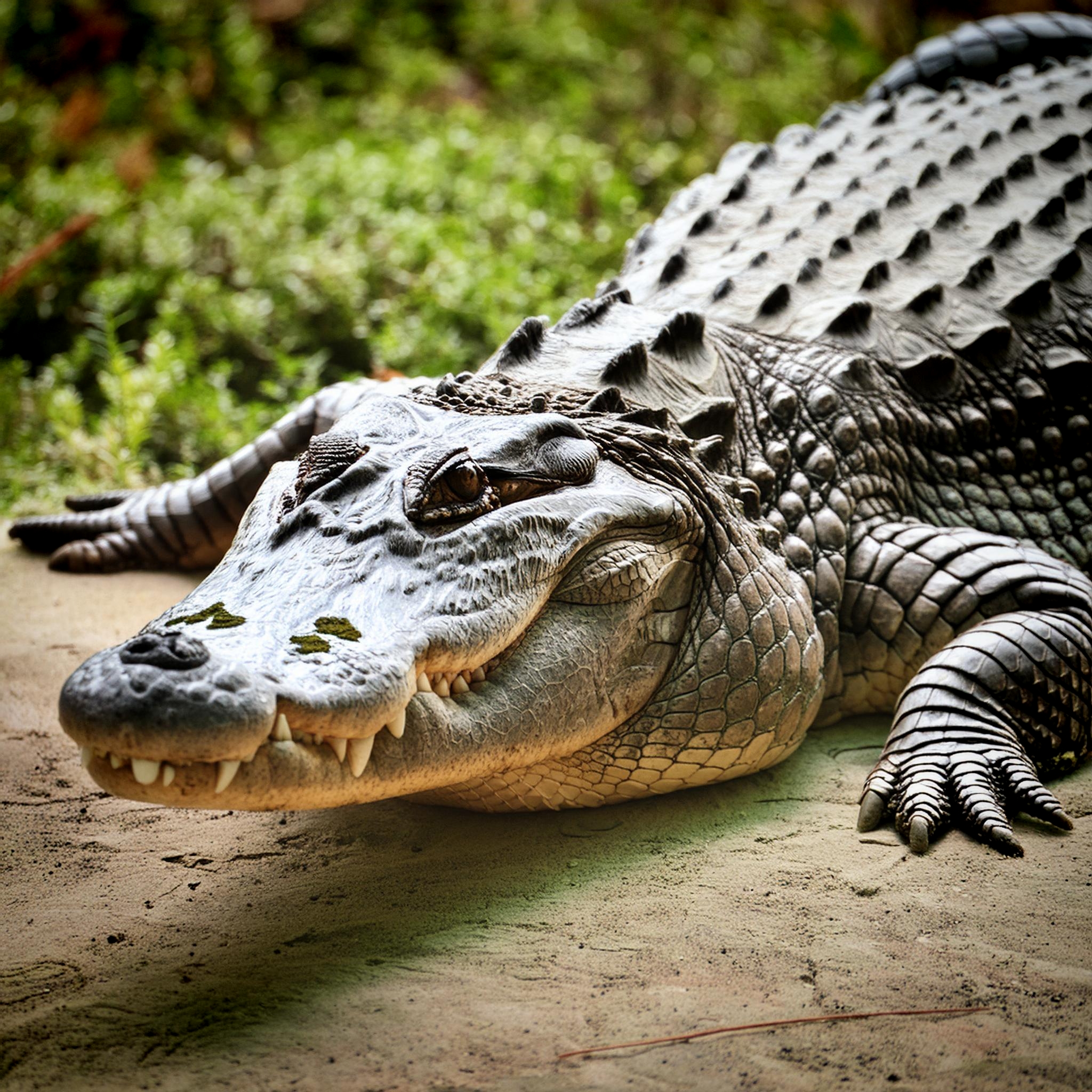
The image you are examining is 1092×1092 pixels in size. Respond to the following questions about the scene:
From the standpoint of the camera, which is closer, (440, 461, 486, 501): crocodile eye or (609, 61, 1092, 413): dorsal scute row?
(440, 461, 486, 501): crocodile eye

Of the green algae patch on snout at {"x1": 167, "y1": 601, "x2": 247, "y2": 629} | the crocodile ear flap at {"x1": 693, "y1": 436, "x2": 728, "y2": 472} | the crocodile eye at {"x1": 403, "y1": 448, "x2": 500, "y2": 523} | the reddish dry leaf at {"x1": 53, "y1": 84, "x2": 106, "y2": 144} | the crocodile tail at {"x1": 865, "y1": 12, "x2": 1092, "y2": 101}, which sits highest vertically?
Answer: the crocodile tail at {"x1": 865, "y1": 12, "x2": 1092, "y2": 101}

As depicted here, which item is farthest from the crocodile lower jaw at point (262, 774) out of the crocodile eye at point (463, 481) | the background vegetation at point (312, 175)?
the background vegetation at point (312, 175)

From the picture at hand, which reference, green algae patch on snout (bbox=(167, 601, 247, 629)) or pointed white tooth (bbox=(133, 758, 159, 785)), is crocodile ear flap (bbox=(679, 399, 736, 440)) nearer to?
green algae patch on snout (bbox=(167, 601, 247, 629))

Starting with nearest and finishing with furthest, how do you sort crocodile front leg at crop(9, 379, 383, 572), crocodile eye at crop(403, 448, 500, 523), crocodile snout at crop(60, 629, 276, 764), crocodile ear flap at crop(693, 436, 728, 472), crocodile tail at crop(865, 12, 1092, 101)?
crocodile snout at crop(60, 629, 276, 764), crocodile eye at crop(403, 448, 500, 523), crocodile ear flap at crop(693, 436, 728, 472), crocodile front leg at crop(9, 379, 383, 572), crocodile tail at crop(865, 12, 1092, 101)

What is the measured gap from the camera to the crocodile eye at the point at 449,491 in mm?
2256

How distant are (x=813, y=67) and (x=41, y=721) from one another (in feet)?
30.1

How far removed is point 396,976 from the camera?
199 centimetres

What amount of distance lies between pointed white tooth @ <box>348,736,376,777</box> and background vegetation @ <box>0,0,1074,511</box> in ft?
10.7

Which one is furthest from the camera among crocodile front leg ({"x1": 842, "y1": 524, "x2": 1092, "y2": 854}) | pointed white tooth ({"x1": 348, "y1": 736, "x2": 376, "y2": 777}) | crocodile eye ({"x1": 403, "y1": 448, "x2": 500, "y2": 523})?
crocodile front leg ({"x1": 842, "y1": 524, "x2": 1092, "y2": 854})

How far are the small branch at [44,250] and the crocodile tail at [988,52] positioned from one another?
5007 mm

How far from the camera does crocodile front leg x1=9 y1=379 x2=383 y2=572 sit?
3.97m

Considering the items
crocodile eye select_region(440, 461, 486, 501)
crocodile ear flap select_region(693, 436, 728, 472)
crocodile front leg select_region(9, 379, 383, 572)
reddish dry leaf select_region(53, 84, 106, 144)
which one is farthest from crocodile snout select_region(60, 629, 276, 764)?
reddish dry leaf select_region(53, 84, 106, 144)

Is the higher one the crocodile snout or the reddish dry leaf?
the reddish dry leaf

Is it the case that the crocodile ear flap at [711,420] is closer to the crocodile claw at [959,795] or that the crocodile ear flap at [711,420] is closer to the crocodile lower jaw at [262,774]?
the crocodile claw at [959,795]
